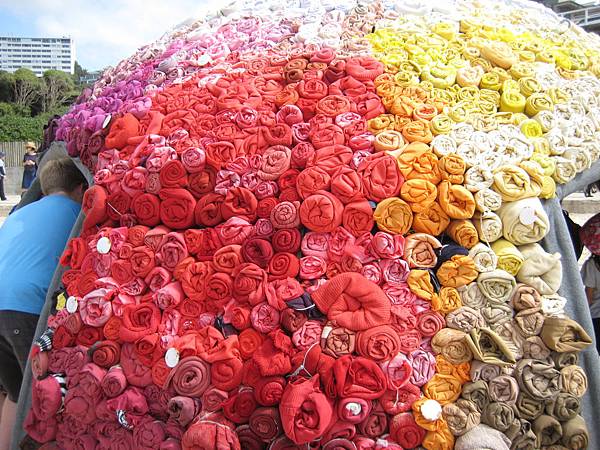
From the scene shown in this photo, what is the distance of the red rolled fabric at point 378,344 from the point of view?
8.10ft

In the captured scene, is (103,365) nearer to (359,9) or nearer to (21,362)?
(21,362)

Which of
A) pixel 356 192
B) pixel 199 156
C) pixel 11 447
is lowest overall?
pixel 11 447

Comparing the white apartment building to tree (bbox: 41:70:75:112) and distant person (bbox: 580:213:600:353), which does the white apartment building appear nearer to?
tree (bbox: 41:70:75:112)

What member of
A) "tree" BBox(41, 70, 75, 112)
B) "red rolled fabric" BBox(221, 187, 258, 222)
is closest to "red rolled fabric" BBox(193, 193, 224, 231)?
"red rolled fabric" BBox(221, 187, 258, 222)

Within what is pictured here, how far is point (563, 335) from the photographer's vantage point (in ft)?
8.55

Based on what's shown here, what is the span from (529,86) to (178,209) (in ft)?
6.46

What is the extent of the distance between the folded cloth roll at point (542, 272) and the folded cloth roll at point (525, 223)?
0.08 meters

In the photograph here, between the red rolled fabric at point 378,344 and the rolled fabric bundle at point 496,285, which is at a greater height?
the rolled fabric bundle at point 496,285

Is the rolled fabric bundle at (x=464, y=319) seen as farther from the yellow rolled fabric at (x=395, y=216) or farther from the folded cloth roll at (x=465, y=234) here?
the yellow rolled fabric at (x=395, y=216)

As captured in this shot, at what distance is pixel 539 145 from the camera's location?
3014mm

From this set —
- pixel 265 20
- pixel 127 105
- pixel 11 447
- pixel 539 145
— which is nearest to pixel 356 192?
pixel 539 145

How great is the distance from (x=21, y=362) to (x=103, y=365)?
99cm

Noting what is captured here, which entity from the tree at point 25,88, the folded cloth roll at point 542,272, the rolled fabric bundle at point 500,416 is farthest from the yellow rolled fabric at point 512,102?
the tree at point 25,88

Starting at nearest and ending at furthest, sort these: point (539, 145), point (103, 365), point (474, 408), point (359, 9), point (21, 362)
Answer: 1. point (474, 408)
2. point (103, 365)
3. point (539, 145)
4. point (21, 362)
5. point (359, 9)
